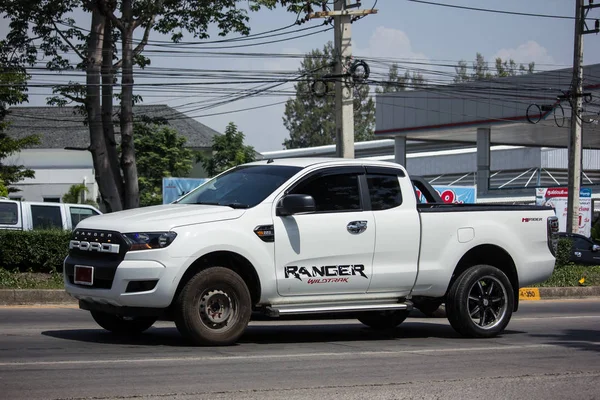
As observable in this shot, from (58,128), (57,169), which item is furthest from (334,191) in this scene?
(58,128)

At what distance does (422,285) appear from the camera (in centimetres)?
A: 987

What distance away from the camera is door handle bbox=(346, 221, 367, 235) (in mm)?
9344

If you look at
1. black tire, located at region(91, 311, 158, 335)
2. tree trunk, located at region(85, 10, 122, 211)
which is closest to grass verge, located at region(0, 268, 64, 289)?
black tire, located at region(91, 311, 158, 335)

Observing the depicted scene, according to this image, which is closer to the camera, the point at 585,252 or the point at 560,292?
the point at 560,292

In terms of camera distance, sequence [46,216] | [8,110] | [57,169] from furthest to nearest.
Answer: [57,169] → [8,110] → [46,216]

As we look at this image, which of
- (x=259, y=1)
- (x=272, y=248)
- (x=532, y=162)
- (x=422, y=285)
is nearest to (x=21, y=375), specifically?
(x=272, y=248)

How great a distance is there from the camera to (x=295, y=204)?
884 cm

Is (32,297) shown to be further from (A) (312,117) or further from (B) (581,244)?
(A) (312,117)

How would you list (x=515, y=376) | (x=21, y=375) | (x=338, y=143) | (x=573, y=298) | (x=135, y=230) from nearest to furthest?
(x=21, y=375)
(x=515, y=376)
(x=135, y=230)
(x=573, y=298)
(x=338, y=143)

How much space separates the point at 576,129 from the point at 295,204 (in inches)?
826

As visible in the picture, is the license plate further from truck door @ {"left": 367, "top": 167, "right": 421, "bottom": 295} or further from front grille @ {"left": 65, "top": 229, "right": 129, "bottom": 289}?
truck door @ {"left": 367, "top": 167, "right": 421, "bottom": 295}

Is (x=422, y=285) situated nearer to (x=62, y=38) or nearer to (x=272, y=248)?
(x=272, y=248)

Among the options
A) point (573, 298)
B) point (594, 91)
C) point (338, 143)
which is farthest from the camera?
point (594, 91)

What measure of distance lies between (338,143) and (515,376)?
15.1 m
